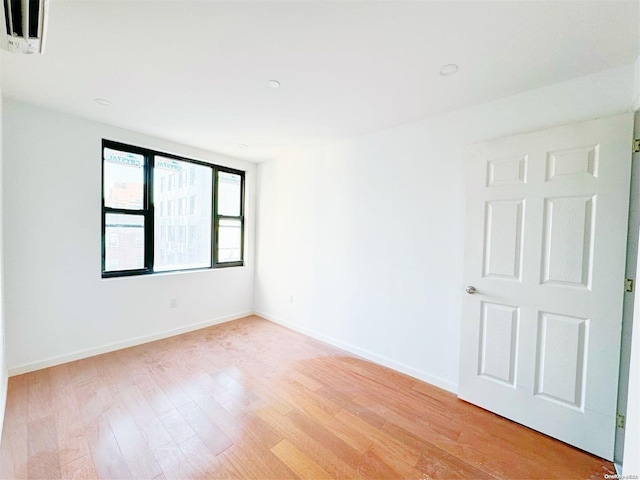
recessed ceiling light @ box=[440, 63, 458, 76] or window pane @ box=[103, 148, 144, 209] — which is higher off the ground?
recessed ceiling light @ box=[440, 63, 458, 76]

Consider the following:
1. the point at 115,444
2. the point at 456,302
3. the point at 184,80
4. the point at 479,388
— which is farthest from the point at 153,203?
the point at 479,388

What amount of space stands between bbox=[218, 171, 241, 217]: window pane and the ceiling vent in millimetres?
2646

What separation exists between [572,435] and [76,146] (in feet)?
15.8

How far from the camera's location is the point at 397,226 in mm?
2609

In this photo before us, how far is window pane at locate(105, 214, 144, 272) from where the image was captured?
2906 millimetres

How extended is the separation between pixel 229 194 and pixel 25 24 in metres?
2.92

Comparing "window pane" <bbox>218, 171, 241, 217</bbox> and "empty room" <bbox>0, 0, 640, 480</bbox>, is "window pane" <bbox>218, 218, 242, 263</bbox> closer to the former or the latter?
"window pane" <bbox>218, 171, 241, 217</bbox>

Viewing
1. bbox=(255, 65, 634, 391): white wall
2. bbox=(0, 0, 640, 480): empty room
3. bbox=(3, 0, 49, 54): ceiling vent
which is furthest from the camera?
bbox=(255, 65, 634, 391): white wall

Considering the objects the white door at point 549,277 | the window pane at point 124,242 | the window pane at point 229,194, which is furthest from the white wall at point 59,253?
the white door at point 549,277

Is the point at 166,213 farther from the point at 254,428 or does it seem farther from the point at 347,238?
the point at 254,428

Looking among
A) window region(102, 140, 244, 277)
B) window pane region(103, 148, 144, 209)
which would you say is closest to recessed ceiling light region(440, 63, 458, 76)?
window region(102, 140, 244, 277)

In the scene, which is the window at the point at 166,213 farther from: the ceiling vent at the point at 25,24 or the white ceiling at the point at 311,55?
the ceiling vent at the point at 25,24

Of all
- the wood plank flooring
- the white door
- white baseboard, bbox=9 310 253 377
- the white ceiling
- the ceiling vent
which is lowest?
the wood plank flooring

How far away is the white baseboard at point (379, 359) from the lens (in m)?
2.31
